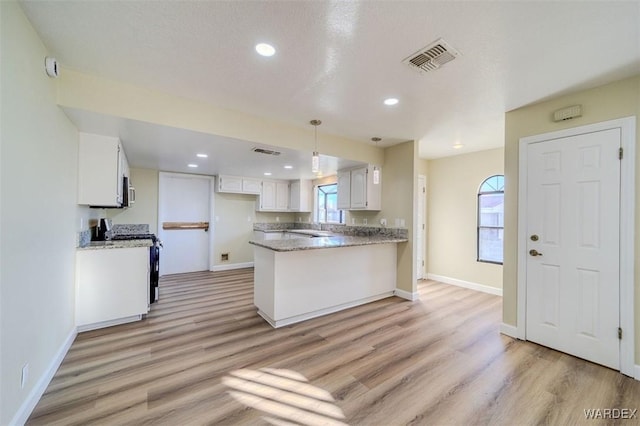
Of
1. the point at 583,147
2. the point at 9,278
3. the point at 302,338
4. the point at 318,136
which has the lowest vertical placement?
the point at 302,338

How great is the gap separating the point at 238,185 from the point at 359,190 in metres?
3.04

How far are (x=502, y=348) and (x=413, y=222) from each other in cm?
190

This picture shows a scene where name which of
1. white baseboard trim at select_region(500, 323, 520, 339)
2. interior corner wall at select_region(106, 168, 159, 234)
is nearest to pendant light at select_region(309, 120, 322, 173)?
white baseboard trim at select_region(500, 323, 520, 339)

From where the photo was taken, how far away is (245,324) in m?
3.14

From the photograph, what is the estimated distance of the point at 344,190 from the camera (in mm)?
4930

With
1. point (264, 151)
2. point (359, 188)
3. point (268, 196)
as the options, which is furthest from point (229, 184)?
point (359, 188)

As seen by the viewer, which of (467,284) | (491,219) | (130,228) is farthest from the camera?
(130,228)

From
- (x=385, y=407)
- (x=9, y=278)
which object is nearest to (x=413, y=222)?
(x=385, y=407)

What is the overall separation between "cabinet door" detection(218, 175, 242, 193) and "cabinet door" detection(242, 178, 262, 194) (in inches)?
3.8

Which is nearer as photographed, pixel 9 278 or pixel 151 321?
pixel 9 278

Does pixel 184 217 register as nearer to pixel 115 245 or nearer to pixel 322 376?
pixel 115 245

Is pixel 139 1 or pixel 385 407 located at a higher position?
pixel 139 1

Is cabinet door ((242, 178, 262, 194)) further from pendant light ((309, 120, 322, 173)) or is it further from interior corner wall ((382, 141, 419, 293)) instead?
interior corner wall ((382, 141, 419, 293))

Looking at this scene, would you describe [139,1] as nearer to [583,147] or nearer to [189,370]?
[189,370]
